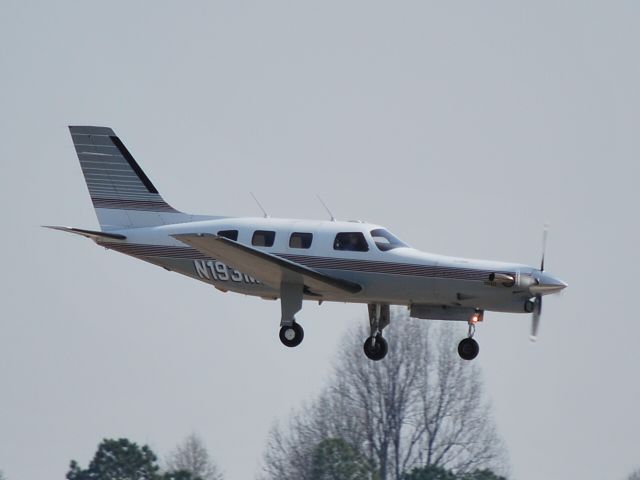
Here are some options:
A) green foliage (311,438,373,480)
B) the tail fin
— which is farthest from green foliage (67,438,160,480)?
the tail fin

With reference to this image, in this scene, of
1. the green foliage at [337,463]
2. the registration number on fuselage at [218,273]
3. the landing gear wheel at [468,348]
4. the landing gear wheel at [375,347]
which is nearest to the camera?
the landing gear wheel at [468,348]

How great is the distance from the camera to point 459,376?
8238cm

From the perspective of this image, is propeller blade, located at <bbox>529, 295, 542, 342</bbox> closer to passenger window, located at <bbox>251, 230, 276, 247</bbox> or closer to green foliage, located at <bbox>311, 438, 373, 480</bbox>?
passenger window, located at <bbox>251, 230, 276, 247</bbox>

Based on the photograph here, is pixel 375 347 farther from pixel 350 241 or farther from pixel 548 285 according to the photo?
pixel 548 285

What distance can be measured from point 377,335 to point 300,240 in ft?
10.2

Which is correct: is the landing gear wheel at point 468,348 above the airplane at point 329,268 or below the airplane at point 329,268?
below

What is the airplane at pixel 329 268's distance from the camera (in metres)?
39.4

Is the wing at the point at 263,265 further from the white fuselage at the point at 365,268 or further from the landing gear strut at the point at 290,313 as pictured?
the white fuselage at the point at 365,268

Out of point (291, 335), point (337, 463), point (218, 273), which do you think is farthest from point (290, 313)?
A: point (337, 463)

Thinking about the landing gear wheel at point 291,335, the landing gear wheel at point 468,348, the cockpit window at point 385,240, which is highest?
the cockpit window at point 385,240

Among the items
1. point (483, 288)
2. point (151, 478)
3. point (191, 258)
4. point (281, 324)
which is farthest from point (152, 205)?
point (151, 478)

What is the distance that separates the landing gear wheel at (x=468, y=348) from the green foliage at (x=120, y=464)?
120 ft

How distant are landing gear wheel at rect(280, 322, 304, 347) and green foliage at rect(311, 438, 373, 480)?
30.7 metres

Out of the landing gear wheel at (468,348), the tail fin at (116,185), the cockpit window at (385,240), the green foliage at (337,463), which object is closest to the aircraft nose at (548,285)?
the landing gear wheel at (468,348)
